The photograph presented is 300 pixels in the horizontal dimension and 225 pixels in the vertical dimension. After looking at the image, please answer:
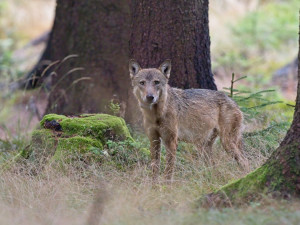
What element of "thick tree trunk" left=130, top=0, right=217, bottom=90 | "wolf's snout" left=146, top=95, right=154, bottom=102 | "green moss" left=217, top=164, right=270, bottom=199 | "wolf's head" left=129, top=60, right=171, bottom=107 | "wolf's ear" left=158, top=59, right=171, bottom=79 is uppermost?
"thick tree trunk" left=130, top=0, right=217, bottom=90

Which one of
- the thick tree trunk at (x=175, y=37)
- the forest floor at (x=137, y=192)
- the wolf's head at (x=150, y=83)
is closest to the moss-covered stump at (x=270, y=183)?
the forest floor at (x=137, y=192)

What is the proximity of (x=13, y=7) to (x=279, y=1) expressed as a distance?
12.8 m

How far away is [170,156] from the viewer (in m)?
7.61

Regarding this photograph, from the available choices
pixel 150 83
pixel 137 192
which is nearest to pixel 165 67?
pixel 150 83

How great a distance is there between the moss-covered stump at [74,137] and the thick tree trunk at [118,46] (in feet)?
5.05

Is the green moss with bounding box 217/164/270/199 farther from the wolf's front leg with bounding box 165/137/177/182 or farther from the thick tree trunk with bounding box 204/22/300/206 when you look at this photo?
the wolf's front leg with bounding box 165/137/177/182

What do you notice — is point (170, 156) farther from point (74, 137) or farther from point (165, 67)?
point (74, 137)

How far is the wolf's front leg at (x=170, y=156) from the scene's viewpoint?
7341mm

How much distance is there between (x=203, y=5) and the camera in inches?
355

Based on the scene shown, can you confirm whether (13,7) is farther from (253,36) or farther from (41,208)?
(41,208)

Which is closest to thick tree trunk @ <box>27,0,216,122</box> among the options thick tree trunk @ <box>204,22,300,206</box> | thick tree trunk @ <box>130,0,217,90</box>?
thick tree trunk @ <box>130,0,217,90</box>

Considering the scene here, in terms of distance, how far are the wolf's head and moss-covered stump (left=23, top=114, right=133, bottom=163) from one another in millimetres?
708

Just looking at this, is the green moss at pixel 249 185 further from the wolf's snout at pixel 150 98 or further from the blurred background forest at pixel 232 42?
the blurred background forest at pixel 232 42

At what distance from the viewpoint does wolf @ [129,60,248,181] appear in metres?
7.61
